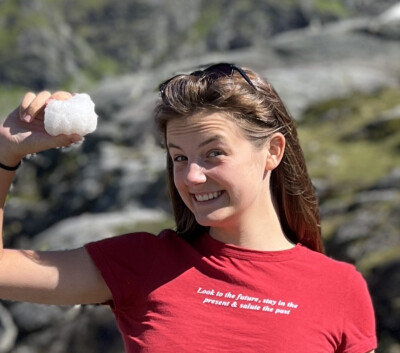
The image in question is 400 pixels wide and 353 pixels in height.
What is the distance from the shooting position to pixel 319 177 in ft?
107

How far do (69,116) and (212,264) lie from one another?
3.64 feet

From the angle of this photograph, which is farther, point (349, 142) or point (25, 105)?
point (349, 142)

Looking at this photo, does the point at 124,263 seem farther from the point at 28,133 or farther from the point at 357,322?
the point at 357,322

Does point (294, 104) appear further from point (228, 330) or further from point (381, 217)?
point (228, 330)

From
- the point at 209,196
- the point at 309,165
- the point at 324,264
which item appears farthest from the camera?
the point at 309,165

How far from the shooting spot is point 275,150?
4398 millimetres

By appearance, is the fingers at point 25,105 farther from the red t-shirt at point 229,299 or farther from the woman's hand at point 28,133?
the red t-shirt at point 229,299

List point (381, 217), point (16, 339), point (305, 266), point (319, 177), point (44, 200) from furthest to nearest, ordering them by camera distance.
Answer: point (44, 200) → point (319, 177) → point (381, 217) → point (16, 339) → point (305, 266)

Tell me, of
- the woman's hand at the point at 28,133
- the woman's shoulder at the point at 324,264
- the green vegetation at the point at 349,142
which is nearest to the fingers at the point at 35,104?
the woman's hand at the point at 28,133

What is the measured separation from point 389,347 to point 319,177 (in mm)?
15663

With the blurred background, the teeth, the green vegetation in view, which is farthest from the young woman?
the green vegetation

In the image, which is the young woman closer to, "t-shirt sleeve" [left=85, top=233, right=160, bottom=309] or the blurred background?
"t-shirt sleeve" [left=85, top=233, right=160, bottom=309]

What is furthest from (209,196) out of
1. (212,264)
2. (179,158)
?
(212,264)

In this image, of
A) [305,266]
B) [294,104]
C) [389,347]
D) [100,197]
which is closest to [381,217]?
[389,347]
